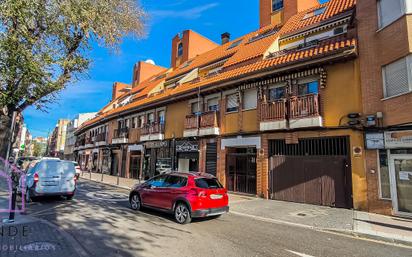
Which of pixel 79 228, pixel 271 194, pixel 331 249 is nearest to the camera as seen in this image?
pixel 331 249

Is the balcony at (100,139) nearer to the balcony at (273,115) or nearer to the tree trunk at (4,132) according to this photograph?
the balcony at (273,115)

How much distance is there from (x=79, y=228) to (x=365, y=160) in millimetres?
10516

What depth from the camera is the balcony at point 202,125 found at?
54.3 ft

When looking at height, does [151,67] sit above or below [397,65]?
above

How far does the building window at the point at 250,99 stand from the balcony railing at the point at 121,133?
15.1 m

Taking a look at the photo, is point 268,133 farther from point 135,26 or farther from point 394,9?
point 135,26

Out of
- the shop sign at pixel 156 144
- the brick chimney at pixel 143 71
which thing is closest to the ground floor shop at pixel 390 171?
the shop sign at pixel 156 144

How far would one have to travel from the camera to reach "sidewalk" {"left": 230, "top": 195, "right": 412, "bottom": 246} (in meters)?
7.29

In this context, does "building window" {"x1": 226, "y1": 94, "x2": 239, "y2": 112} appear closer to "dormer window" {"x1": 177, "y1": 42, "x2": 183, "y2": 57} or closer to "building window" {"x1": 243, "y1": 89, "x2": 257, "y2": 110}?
"building window" {"x1": 243, "y1": 89, "x2": 257, "y2": 110}

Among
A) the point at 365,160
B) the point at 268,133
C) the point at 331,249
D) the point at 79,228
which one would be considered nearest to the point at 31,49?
the point at 79,228

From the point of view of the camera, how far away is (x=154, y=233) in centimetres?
660

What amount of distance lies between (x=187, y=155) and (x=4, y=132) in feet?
44.1

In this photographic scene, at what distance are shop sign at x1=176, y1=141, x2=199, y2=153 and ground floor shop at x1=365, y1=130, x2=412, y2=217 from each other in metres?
10.6

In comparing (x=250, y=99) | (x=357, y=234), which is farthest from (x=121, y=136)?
(x=357, y=234)
